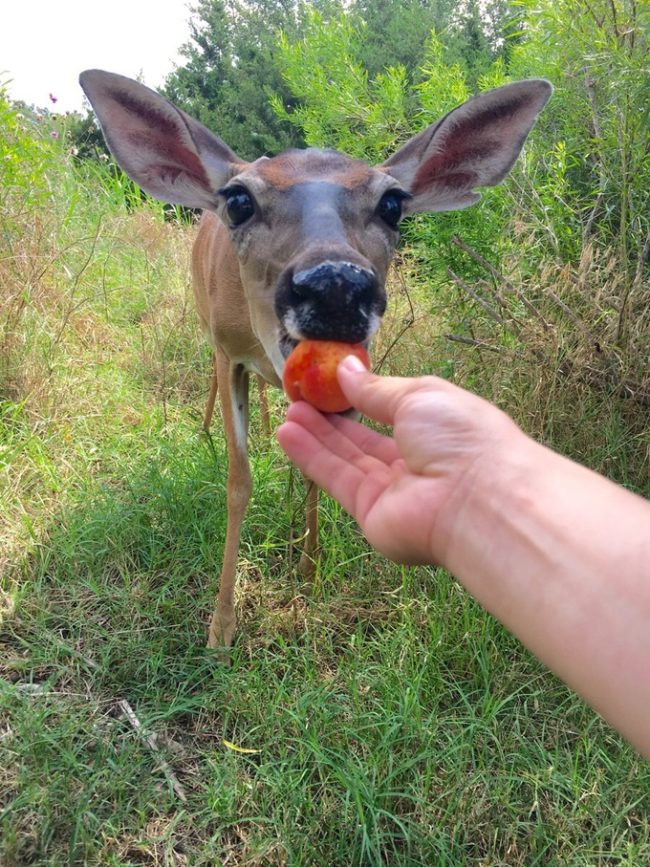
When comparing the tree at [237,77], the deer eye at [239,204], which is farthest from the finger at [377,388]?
the tree at [237,77]

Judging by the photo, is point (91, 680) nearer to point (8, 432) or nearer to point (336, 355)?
point (336, 355)

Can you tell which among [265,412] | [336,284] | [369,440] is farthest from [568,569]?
[265,412]

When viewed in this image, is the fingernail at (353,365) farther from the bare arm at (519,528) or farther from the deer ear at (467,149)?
the deer ear at (467,149)

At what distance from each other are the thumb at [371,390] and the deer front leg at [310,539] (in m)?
1.39

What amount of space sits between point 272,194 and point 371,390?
3.75 ft

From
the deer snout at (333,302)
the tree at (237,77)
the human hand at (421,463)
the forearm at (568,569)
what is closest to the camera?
the forearm at (568,569)

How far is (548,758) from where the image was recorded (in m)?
2.08

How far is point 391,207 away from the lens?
8.34ft

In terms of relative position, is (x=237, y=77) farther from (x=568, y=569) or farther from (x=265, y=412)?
(x=568, y=569)

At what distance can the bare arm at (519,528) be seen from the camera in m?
1.03

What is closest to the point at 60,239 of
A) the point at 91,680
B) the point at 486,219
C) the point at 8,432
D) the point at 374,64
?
the point at 8,432

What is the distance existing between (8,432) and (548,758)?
3.00 m

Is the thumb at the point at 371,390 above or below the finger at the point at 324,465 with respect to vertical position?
above

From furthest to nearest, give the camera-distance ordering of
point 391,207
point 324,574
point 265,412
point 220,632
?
1. point 265,412
2. point 324,574
3. point 220,632
4. point 391,207
